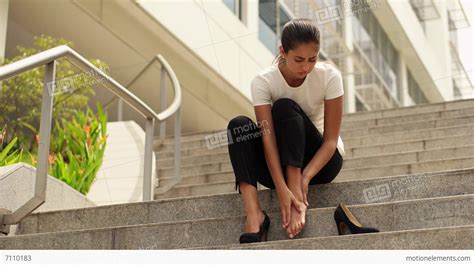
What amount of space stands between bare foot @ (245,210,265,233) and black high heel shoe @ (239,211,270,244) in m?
0.02

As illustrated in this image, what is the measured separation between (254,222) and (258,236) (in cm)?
7

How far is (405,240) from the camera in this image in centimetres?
240

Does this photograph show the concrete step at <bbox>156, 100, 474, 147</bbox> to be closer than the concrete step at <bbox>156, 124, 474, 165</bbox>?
No

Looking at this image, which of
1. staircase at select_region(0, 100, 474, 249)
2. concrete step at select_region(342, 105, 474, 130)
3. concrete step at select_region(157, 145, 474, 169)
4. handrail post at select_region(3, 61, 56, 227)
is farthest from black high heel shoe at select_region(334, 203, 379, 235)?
concrete step at select_region(342, 105, 474, 130)

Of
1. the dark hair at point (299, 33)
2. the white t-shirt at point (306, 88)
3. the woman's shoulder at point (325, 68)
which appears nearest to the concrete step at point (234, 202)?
the white t-shirt at point (306, 88)

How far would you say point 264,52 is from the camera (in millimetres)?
10758

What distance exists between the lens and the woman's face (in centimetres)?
311

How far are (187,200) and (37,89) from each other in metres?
0.93

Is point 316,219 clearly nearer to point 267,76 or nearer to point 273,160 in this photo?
point 273,160

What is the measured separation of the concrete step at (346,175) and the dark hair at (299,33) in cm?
200

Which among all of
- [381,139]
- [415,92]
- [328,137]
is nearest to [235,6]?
[415,92]

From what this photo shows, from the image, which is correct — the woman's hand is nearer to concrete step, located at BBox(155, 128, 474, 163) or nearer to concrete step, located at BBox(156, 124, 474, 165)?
concrete step, located at BBox(155, 128, 474, 163)

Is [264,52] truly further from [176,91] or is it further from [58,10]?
[176,91]

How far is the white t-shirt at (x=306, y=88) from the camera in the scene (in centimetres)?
329
